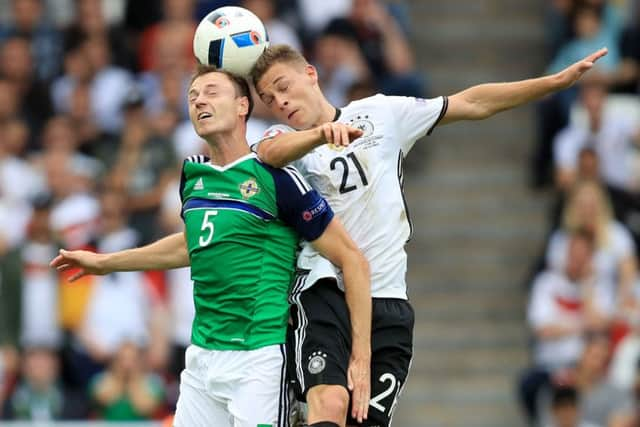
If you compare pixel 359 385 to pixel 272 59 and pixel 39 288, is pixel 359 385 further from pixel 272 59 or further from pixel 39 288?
pixel 39 288

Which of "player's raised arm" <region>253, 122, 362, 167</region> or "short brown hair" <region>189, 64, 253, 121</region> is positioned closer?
"player's raised arm" <region>253, 122, 362, 167</region>

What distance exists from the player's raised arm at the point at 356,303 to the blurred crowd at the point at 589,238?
4.68 meters

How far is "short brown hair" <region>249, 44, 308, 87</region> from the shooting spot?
303 inches

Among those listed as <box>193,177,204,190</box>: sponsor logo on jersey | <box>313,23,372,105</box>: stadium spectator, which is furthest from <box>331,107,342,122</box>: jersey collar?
<box>313,23,372,105</box>: stadium spectator

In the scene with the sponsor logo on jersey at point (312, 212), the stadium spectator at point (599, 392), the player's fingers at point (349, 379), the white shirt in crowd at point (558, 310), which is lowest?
the stadium spectator at point (599, 392)

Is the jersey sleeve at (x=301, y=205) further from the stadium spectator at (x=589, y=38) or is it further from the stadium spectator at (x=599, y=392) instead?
the stadium spectator at (x=589, y=38)

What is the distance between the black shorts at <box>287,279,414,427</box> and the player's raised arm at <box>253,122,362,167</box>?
63 centimetres

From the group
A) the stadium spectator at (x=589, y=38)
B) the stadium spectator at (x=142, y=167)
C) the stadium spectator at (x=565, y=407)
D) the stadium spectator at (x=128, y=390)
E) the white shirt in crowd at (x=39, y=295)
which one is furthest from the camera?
the stadium spectator at (x=589, y=38)

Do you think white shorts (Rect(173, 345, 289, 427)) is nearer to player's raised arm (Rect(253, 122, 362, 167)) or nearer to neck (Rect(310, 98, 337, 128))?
player's raised arm (Rect(253, 122, 362, 167))

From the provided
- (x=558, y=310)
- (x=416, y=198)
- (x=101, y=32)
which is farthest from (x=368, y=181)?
(x=101, y=32)

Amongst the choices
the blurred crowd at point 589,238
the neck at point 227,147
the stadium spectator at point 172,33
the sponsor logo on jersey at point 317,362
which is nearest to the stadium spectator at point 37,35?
the stadium spectator at point 172,33

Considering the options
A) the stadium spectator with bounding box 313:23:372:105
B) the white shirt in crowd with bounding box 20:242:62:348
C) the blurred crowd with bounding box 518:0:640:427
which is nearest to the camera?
the blurred crowd with bounding box 518:0:640:427

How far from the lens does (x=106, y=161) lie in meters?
14.2

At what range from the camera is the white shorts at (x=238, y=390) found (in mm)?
7383
